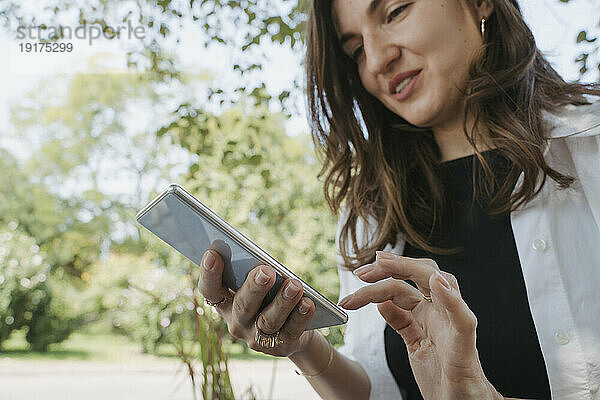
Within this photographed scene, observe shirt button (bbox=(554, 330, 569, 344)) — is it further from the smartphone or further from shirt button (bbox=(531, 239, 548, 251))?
the smartphone

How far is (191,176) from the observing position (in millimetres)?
1577

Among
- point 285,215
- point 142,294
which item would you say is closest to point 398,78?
point 285,215

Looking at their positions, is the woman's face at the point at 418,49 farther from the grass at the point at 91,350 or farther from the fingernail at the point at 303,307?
the grass at the point at 91,350

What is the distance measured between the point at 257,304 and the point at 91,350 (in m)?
6.72

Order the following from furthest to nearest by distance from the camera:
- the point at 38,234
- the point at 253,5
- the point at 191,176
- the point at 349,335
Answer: the point at 38,234 → the point at 253,5 → the point at 191,176 → the point at 349,335

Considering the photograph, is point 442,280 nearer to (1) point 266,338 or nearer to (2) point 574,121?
(1) point 266,338

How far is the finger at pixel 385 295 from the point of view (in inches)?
27.8

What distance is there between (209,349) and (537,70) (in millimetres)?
954

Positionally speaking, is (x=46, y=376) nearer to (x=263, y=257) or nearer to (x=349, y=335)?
(x=349, y=335)

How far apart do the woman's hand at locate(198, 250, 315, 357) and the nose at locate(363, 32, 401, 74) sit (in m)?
0.50

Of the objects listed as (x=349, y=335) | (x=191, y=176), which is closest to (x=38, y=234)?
(x=191, y=176)

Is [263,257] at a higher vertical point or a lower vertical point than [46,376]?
higher

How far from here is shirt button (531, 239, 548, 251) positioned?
35.9 inches

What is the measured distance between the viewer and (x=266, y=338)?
757mm
